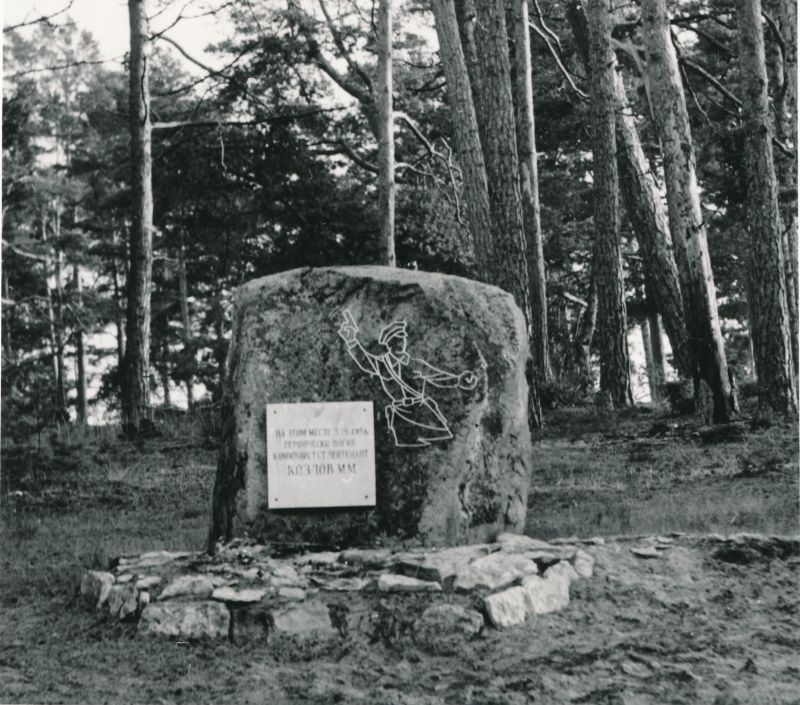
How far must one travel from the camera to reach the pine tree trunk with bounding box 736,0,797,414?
1203 cm

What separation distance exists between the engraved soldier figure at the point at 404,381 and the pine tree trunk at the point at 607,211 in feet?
28.6

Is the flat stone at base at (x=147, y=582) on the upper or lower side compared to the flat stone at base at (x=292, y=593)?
upper

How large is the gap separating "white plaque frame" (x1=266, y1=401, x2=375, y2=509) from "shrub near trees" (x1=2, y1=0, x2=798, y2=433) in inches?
231

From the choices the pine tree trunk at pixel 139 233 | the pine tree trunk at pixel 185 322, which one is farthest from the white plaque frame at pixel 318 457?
the pine tree trunk at pixel 185 322

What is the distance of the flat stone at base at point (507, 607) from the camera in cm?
607

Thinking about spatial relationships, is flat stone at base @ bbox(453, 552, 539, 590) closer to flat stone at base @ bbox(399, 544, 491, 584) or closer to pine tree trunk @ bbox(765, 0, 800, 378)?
flat stone at base @ bbox(399, 544, 491, 584)

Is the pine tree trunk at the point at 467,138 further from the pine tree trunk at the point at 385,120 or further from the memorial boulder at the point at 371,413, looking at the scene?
the memorial boulder at the point at 371,413

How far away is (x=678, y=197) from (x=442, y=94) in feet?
42.3

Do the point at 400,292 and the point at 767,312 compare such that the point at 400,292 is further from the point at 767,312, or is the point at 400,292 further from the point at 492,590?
the point at 767,312

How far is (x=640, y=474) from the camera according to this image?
10.1 meters

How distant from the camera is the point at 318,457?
7316 mm

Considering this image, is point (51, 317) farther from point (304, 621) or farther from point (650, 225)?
point (304, 621)

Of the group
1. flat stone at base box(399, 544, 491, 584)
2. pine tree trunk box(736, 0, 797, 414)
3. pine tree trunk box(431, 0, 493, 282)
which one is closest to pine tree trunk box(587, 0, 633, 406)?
pine tree trunk box(431, 0, 493, 282)

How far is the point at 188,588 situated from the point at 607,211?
36.6ft
